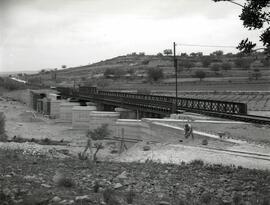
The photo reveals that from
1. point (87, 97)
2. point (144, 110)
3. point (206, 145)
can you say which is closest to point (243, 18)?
point (206, 145)

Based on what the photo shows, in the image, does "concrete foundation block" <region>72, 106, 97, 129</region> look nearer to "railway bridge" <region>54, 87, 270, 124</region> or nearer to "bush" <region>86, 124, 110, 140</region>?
"railway bridge" <region>54, 87, 270, 124</region>

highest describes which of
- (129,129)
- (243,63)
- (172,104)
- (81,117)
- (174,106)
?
(243,63)

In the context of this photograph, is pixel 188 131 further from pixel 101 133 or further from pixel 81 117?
pixel 81 117

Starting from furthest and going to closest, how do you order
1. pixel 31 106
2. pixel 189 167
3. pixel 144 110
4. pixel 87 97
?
pixel 31 106, pixel 87 97, pixel 144 110, pixel 189 167

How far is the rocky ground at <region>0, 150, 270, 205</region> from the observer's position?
9.88m

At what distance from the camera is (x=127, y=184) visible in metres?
11.9

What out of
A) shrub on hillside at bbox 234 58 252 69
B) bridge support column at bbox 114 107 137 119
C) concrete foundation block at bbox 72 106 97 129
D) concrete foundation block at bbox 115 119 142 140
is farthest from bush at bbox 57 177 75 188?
shrub on hillside at bbox 234 58 252 69

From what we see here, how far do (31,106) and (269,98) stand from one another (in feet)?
161

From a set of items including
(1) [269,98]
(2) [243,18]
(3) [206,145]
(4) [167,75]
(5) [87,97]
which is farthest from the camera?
(4) [167,75]

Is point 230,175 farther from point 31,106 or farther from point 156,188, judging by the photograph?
point 31,106

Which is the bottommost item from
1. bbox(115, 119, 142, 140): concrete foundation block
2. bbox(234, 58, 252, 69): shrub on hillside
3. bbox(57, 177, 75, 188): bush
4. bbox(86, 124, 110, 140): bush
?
bbox(86, 124, 110, 140): bush

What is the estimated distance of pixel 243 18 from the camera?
29.5 feet

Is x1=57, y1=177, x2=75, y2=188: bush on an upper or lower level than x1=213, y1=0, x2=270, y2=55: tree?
lower

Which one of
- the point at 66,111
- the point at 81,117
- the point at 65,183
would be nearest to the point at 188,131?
the point at 65,183
